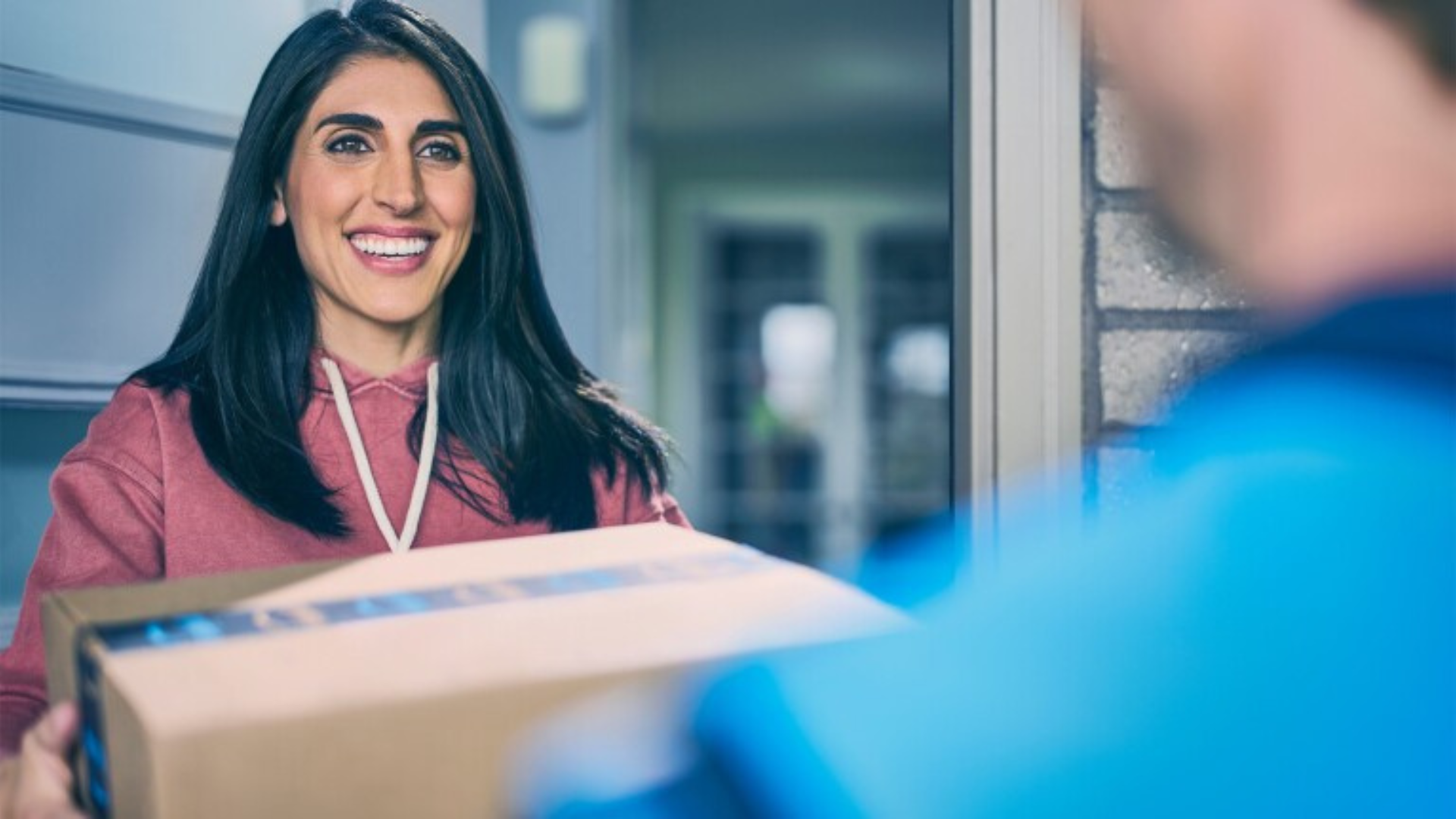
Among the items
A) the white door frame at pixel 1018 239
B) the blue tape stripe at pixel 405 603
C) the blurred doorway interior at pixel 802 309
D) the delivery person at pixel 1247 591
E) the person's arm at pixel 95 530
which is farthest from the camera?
the blurred doorway interior at pixel 802 309

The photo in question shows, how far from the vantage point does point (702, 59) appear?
395cm

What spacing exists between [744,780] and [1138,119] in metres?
0.36

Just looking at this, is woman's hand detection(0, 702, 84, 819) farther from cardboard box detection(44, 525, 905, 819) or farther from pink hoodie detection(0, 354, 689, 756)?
pink hoodie detection(0, 354, 689, 756)

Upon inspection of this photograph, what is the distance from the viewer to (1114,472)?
0.99 metres

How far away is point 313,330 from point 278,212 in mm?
81

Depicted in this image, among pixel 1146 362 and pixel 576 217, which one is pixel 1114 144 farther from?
pixel 576 217

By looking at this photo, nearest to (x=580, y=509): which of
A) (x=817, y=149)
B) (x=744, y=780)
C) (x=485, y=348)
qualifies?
(x=485, y=348)

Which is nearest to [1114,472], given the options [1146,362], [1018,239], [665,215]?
[1146,362]

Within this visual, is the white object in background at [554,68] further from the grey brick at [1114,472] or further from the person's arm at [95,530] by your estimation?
the grey brick at [1114,472]

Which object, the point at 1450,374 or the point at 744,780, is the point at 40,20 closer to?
the point at 744,780

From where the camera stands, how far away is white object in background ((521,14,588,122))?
982 millimetres

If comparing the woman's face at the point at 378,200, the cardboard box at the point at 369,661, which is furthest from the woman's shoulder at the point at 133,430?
the cardboard box at the point at 369,661

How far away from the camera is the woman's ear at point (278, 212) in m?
0.84

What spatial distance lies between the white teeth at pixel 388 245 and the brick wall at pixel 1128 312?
501 mm
